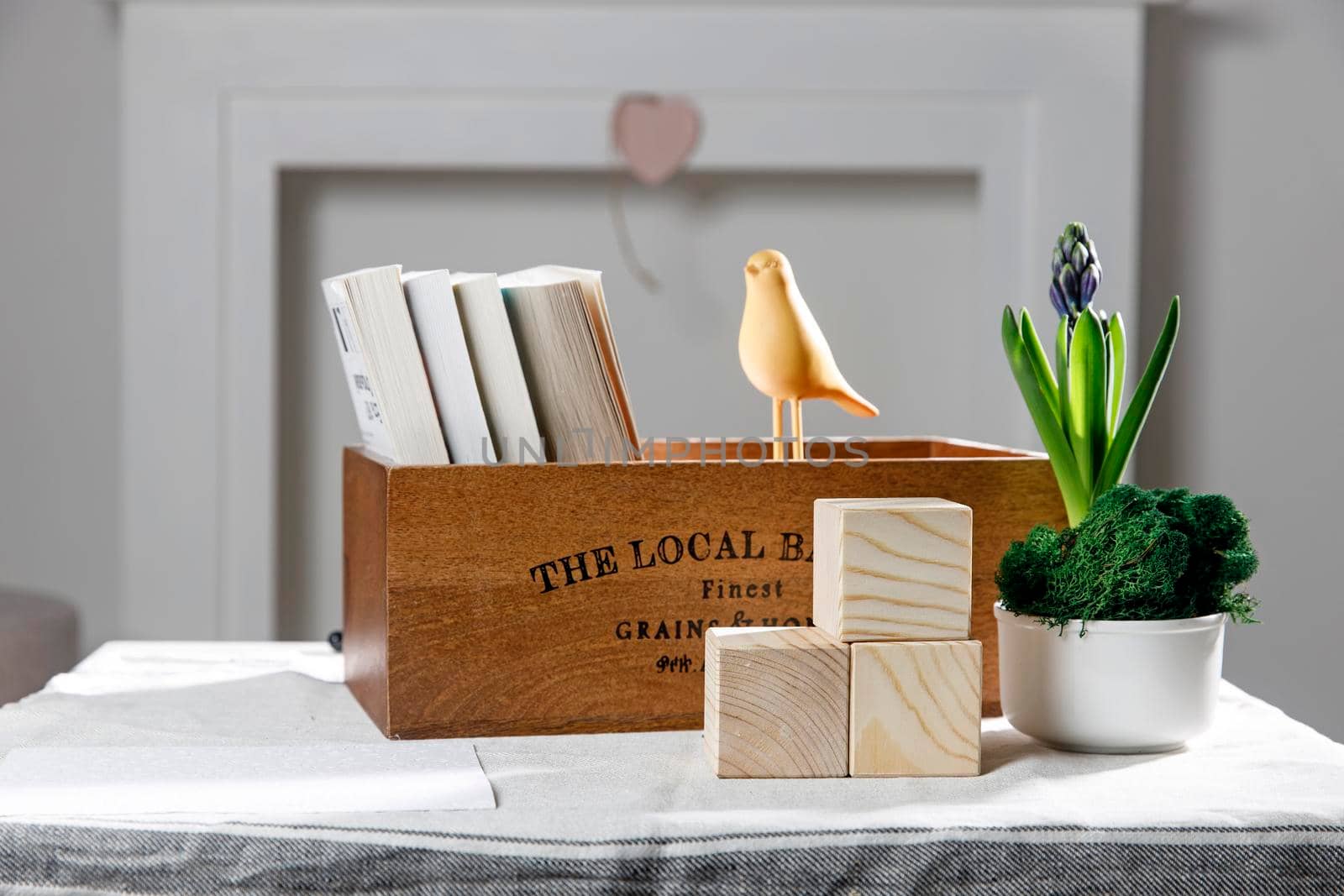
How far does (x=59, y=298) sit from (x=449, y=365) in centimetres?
168

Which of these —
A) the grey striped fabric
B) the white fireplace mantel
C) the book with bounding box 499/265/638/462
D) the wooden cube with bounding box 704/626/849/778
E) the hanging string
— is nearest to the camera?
the grey striped fabric

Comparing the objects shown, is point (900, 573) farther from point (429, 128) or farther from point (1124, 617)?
point (429, 128)

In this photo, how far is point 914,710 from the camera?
2.50ft

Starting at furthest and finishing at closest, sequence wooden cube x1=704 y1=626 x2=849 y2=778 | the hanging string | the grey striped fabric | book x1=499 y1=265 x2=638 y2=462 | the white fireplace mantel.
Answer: the hanging string < the white fireplace mantel < book x1=499 y1=265 x2=638 y2=462 < wooden cube x1=704 y1=626 x2=849 y2=778 < the grey striped fabric

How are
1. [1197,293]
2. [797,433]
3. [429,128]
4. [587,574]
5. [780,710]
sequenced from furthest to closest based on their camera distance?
[1197,293] → [429,128] → [797,433] → [587,574] → [780,710]

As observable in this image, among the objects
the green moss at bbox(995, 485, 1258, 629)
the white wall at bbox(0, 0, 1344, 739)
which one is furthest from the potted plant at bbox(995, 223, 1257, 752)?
the white wall at bbox(0, 0, 1344, 739)

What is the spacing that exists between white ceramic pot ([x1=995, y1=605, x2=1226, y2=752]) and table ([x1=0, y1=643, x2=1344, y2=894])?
4 centimetres

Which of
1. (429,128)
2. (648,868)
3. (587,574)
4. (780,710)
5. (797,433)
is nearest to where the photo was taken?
(648,868)

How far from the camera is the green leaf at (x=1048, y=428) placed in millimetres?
898

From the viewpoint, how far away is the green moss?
784 millimetres

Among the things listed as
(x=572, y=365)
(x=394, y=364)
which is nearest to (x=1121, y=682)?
(x=572, y=365)

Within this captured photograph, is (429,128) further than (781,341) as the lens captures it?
Yes

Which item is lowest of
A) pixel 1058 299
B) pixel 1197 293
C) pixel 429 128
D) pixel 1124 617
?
pixel 1124 617

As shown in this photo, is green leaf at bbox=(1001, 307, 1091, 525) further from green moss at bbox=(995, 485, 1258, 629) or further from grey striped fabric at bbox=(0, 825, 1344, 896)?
grey striped fabric at bbox=(0, 825, 1344, 896)
